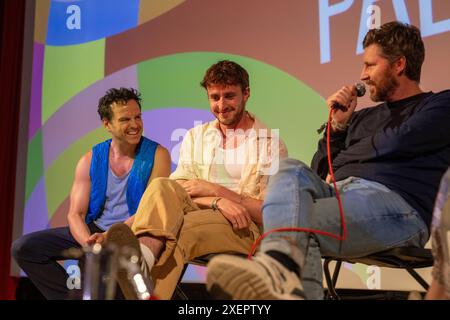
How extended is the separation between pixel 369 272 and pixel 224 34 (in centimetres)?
150

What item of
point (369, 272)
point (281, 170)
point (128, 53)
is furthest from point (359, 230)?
point (128, 53)

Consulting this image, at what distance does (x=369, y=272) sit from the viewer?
9.00ft

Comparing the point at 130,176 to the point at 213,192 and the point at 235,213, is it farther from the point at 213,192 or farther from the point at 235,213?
the point at 235,213

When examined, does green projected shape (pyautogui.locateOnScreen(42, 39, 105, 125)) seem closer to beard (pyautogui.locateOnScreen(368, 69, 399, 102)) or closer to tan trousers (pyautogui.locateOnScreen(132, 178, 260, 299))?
tan trousers (pyautogui.locateOnScreen(132, 178, 260, 299))

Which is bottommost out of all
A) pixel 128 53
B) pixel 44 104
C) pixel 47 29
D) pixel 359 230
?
pixel 359 230

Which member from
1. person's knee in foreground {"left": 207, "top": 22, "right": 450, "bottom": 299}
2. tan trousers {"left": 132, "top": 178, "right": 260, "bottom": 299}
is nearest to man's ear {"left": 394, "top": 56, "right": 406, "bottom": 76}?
person's knee in foreground {"left": 207, "top": 22, "right": 450, "bottom": 299}

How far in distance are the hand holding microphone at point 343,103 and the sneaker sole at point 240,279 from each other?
3.10 feet

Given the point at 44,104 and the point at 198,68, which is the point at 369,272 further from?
the point at 44,104

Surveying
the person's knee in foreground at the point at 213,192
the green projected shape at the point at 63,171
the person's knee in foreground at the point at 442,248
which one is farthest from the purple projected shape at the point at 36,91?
the person's knee in foreground at the point at 442,248

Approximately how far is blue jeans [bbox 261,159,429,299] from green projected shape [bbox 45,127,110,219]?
223 centimetres

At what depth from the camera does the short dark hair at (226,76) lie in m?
2.39

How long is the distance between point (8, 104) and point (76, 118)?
57 centimetres

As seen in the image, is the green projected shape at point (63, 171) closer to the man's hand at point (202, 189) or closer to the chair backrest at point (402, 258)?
the man's hand at point (202, 189)
